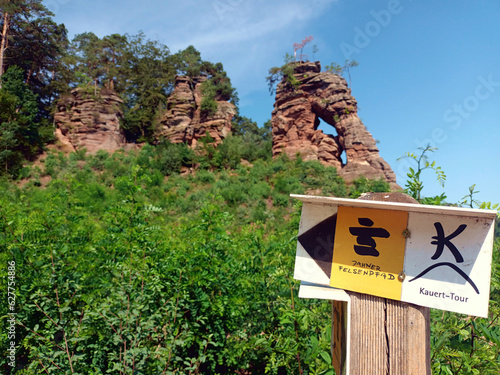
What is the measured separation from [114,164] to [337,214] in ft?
61.1

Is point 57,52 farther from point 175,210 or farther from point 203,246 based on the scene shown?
point 203,246

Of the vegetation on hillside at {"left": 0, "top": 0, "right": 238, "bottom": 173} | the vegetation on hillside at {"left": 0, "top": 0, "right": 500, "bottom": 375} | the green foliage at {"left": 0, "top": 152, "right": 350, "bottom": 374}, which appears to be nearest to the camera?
the vegetation on hillside at {"left": 0, "top": 0, "right": 500, "bottom": 375}

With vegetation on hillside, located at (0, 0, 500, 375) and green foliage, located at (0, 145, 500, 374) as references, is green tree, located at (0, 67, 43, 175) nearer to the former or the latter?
vegetation on hillside, located at (0, 0, 500, 375)

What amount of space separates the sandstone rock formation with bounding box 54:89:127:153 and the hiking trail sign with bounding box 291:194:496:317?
856 inches

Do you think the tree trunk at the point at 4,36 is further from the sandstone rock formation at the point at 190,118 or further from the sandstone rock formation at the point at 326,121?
the sandstone rock formation at the point at 326,121

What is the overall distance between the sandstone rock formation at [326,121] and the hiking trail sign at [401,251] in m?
17.8

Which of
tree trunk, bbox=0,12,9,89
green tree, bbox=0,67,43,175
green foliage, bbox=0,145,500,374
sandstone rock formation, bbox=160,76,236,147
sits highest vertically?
tree trunk, bbox=0,12,9,89

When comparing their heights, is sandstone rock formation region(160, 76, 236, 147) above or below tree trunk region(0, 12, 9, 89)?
below

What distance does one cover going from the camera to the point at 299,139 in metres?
20.7

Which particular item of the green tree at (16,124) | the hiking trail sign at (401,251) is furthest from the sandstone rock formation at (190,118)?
the hiking trail sign at (401,251)

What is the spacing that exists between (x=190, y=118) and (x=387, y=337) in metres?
22.5

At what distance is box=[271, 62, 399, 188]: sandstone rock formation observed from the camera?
60.5 feet

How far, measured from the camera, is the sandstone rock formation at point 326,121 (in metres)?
18.5

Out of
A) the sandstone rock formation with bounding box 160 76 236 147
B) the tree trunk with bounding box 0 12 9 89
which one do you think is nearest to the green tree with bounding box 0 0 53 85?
the tree trunk with bounding box 0 12 9 89
